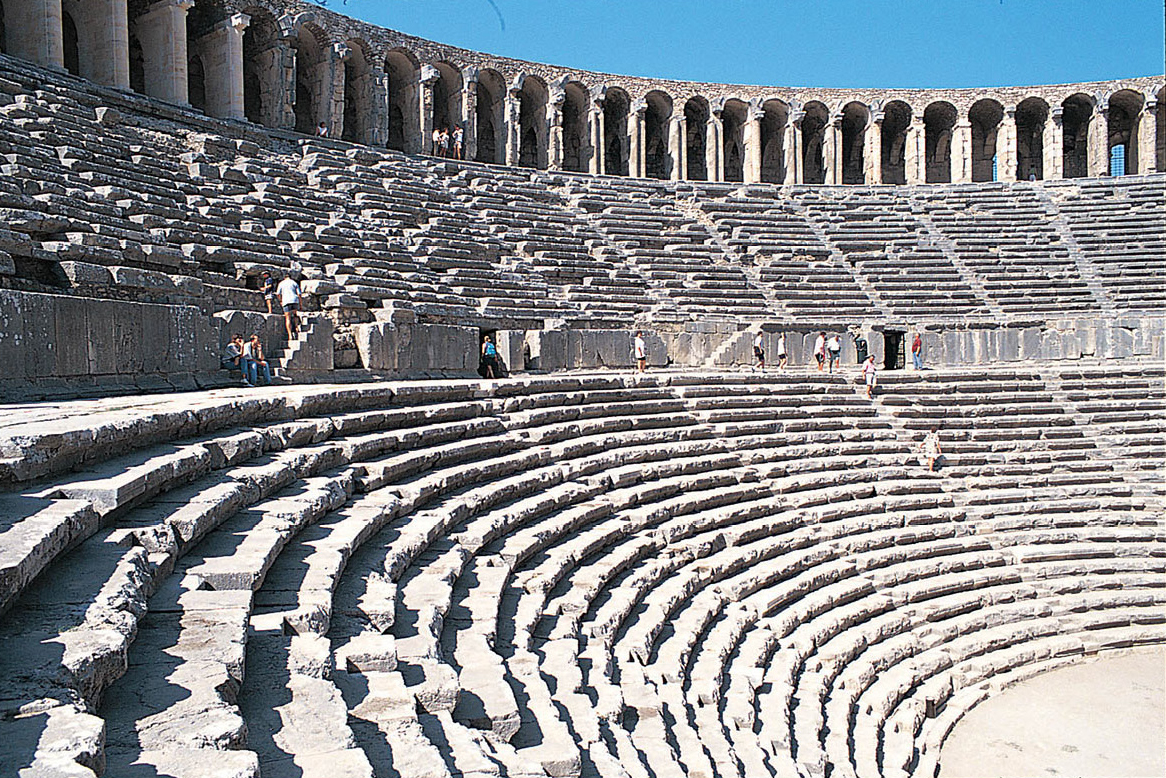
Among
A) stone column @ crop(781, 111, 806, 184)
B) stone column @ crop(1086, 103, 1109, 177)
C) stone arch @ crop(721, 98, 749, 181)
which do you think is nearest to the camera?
stone column @ crop(1086, 103, 1109, 177)

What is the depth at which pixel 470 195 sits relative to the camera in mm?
23312

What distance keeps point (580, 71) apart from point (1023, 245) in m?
14.7

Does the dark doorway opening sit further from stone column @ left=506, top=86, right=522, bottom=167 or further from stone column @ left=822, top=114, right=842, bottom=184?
stone column @ left=506, top=86, right=522, bottom=167

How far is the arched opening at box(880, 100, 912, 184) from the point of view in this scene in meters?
35.8

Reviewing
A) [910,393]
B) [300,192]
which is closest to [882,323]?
[910,393]

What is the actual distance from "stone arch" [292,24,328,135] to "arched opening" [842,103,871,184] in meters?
18.9

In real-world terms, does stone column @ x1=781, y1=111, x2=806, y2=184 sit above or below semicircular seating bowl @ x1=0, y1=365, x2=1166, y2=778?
above

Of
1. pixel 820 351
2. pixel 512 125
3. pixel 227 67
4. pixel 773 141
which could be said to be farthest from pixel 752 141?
pixel 227 67

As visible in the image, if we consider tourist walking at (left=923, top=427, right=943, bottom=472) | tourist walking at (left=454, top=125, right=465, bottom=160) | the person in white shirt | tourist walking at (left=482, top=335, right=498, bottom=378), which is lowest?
tourist walking at (left=923, top=427, right=943, bottom=472)

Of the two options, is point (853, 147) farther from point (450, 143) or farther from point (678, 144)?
point (450, 143)

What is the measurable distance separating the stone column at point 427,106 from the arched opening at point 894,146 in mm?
17533

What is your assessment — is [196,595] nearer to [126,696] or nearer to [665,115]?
[126,696]

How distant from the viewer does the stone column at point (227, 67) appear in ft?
76.5

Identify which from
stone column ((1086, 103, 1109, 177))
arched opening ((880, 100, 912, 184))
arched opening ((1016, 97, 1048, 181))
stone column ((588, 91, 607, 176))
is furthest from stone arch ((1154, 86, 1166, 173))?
stone column ((588, 91, 607, 176))
